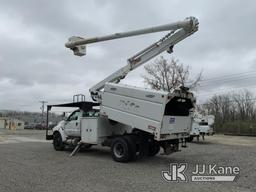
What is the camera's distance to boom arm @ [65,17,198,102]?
464 inches

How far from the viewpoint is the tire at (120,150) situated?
11.4m

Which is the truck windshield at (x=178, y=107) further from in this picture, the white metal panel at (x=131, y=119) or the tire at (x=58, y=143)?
the tire at (x=58, y=143)

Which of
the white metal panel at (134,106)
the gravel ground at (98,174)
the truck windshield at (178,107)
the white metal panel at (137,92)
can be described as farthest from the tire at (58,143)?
the truck windshield at (178,107)

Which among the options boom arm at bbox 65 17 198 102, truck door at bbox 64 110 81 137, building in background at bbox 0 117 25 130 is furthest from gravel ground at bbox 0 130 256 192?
building in background at bbox 0 117 25 130

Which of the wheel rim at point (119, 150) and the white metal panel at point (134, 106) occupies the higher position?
the white metal panel at point (134, 106)

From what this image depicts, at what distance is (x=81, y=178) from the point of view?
8586 mm

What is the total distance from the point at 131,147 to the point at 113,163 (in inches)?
33.0

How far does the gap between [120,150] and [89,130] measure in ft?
6.56

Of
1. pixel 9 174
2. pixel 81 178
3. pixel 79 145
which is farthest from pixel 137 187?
pixel 79 145

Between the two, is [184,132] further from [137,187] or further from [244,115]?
[244,115]

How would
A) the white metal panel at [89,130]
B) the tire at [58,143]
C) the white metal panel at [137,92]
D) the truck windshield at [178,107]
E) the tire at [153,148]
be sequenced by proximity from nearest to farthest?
the white metal panel at [137,92]
the truck windshield at [178,107]
the tire at [153,148]
the white metal panel at [89,130]
the tire at [58,143]

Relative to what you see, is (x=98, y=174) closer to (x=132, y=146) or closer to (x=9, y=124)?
(x=132, y=146)

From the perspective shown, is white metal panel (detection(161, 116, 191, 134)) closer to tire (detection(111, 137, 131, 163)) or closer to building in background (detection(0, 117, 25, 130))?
tire (detection(111, 137, 131, 163))

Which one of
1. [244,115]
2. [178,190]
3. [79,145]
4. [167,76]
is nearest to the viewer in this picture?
[178,190]
